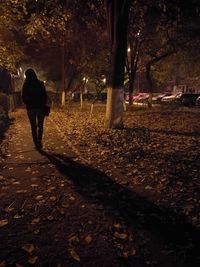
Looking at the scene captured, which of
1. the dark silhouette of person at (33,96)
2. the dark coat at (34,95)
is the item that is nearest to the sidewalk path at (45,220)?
the dark silhouette of person at (33,96)

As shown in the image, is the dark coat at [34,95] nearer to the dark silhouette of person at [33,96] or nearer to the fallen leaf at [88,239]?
the dark silhouette of person at [33,96]

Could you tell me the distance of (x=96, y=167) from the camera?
8.56 m

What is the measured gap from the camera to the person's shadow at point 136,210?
4645mm

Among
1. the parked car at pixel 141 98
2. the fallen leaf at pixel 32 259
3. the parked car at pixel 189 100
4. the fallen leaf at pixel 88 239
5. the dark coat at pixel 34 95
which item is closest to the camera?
the fallen leaf at pixel 32 259

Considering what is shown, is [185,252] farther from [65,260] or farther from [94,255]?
[65,260]

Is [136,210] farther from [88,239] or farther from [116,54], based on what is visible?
[116,54]

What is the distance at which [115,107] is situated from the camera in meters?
14.9

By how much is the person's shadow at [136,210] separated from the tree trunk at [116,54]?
6913 mm

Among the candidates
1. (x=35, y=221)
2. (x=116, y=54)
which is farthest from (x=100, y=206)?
(x=116, y=54)

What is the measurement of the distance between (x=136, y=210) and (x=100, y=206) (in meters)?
0.62

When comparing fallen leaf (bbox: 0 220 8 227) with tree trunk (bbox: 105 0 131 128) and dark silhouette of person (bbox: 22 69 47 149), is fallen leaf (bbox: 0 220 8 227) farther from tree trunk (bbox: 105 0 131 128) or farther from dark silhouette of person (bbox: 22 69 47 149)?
tree trunk (bbox: 105 0 131 128)

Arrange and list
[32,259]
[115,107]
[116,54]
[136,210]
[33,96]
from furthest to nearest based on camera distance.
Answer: [115,107] < [116,54] < [33,96] < [136,210] < [32,259]

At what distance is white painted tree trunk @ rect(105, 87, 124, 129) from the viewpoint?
14.8m

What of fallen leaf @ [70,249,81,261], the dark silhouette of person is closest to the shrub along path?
fallen leaf @ [70,249,81,261]
